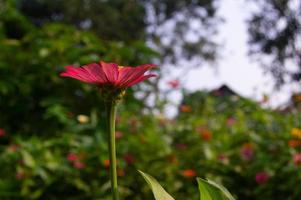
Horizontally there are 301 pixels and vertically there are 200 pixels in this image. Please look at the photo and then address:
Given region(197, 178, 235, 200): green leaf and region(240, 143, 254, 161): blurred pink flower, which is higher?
region(197, 178, 235, 200): green leaf

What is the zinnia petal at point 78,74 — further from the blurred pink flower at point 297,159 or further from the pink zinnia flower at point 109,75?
the blurred pink flower at point 297,159

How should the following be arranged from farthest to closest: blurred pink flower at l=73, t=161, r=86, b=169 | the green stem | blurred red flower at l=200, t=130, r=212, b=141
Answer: blurred red flower at l=200, t=130, r=212, b=141 → blurred pink flower at l=73, t=161, r=86, b=169 → the green stem

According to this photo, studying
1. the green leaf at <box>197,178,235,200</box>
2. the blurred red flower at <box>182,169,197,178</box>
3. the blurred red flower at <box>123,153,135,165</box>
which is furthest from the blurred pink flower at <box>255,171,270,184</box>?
the green leaf at <box>197,178,235,200</box>

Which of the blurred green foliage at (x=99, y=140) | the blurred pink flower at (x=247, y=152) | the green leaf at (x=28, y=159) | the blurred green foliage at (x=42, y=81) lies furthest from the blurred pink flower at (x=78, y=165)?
the blurred pink flower at (x=247, y=152)

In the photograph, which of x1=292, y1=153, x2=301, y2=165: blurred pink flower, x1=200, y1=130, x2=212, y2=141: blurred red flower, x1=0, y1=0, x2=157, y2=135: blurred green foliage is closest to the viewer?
x1=292, y1=153, x2=301, y2=165: blurred pink flower

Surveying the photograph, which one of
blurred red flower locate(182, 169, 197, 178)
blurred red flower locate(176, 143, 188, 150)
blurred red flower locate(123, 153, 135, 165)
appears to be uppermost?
blurred red flower locate(176, 143, 188, 150)

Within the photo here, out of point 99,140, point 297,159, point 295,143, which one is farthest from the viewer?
point 99,140

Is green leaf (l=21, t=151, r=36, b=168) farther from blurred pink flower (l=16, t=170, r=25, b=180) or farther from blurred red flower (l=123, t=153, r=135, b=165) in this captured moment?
blurred red flower (l=123, t=153, r=135, b=165)

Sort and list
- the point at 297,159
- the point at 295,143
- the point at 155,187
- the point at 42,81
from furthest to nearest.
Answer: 1. the point at 42,81
2. the point at 295,143
3. the point at 297,159
4. the point at 155,187

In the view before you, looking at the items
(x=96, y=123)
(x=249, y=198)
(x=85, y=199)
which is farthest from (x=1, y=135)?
(x=249, y=198)

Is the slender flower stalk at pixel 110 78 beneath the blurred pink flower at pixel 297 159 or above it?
above

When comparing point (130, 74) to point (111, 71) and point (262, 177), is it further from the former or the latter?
point (262, 177)

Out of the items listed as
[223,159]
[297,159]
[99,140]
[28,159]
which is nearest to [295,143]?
[297,159]

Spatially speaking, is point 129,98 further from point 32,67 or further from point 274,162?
point 274,162
